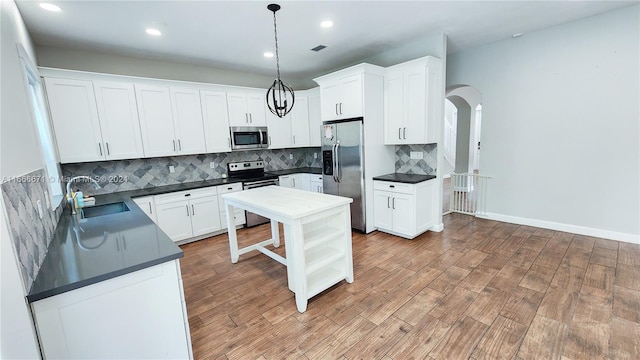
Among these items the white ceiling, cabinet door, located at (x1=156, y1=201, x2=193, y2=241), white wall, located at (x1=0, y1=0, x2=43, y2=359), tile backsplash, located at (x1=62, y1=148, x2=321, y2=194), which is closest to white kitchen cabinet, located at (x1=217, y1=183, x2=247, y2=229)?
cabinet door, located at (x1=156, y1=201, x2=193, y2=241)

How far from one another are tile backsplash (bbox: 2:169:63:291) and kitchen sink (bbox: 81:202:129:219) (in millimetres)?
1257

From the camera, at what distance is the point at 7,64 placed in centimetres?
155

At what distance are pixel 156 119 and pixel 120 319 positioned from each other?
3226 mm

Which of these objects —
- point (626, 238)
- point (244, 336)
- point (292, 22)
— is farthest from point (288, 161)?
point (626, 238)

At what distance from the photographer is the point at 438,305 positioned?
7.69 feet

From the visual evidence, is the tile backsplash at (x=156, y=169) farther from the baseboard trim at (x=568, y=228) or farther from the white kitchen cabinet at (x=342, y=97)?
the baseboard trim at (x=568, y=228)

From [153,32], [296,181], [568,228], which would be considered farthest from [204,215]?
Result: [568,228]

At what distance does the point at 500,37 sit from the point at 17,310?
543 cm

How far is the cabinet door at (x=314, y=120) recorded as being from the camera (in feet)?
17.3

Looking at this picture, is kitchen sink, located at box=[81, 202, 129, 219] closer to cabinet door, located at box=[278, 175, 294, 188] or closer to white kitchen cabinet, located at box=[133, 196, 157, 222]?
white kitchen cabinet, located at box=[133, 196, 157, 222]

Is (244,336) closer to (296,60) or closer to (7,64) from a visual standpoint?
(7,64)

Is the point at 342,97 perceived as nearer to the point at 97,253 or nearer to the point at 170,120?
the point at 170,120

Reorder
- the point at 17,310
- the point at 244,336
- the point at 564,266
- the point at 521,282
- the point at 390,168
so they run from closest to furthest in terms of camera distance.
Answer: the point at 17,310 < the point at 244,336 < the point at 521,282 < the point at 564,266 < the point at 390,168

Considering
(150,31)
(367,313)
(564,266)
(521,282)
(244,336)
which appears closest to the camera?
(244,336)
